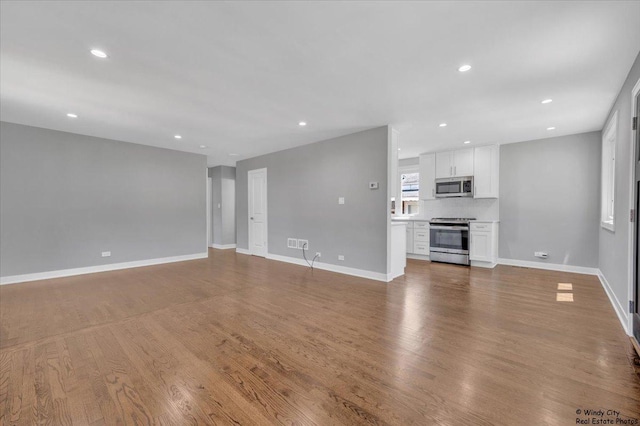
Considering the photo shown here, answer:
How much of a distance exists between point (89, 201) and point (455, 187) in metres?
7.61

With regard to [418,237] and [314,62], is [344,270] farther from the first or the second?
[314,62]

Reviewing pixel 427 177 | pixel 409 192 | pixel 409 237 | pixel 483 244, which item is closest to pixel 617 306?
pixel 483 244

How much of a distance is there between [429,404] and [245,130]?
4559 mm

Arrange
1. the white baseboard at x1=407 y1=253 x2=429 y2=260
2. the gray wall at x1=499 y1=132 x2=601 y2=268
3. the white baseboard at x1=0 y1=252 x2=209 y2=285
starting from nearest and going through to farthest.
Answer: the white baseboard at x1=0 y1=252 x2=209 y2=285 < the gray wall at x1=499 y1=132 x2=601 y2=268 < the white baseboard at x1=407 y1=253 x2=429 y2=260

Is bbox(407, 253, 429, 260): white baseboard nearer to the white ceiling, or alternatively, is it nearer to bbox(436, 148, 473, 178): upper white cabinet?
bbox(436, 148, 473, 178): upper white cabinet

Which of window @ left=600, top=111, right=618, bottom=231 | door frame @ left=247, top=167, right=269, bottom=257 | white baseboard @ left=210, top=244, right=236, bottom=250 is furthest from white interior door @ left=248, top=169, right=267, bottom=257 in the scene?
window @ left=600, top=111, right=618, bottom=231

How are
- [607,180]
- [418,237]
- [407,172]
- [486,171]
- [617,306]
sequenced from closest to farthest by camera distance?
[617,306] < [607,180] < [486,171] < [418,237] < [407,172]

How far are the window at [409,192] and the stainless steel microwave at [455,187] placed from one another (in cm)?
93

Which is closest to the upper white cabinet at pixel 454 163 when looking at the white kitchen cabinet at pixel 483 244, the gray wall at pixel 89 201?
the white kitchen cabinet at pixel 483 244

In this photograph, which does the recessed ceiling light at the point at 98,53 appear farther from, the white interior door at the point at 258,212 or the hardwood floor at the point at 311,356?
the white interior door at the point at 258,212

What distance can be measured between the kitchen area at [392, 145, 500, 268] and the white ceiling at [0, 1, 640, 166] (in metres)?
1.66

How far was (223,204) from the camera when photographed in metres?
8.51

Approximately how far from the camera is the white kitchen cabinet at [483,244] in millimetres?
5504

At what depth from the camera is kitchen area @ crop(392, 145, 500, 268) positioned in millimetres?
5684
